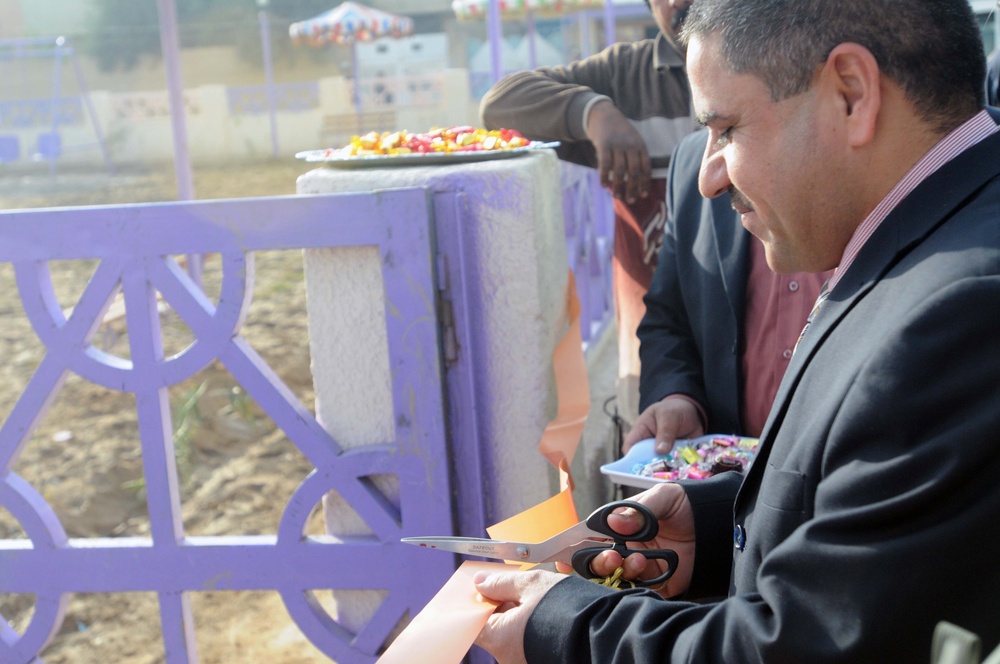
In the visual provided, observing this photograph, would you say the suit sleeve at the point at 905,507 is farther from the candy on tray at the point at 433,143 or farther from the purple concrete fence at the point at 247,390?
the candy on tray at the point at 433,143

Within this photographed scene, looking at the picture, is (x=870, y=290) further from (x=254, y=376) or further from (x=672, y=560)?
(x=254, y=376)

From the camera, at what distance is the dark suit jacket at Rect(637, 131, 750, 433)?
94.7 inches

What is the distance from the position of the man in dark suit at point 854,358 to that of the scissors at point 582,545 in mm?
163

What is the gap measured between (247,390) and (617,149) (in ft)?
4.72

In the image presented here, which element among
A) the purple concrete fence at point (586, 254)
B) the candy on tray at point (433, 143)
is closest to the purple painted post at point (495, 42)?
the purple concrete fence at point (586, 254)

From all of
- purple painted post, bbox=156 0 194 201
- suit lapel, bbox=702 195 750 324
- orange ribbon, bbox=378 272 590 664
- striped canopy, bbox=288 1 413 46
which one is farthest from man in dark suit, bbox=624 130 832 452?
striped canopy, bbox=288 1 413 46

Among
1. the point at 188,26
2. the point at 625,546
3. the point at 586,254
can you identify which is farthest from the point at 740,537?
the point at 188,26

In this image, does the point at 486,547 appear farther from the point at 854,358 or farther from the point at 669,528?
the point at 854,358

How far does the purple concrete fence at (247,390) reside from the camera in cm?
232

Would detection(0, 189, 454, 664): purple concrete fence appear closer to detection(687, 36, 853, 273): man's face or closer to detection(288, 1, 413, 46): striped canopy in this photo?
detection(687, 36, 853, 273): man's face

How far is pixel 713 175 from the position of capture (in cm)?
154

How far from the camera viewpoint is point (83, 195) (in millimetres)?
18266

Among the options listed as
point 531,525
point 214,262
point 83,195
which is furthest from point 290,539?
point 83,195

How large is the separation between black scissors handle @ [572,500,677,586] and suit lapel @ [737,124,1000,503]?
0.42 meters
